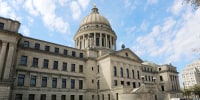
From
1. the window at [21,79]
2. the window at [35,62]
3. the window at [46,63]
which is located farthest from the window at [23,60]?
the window at [46,63]

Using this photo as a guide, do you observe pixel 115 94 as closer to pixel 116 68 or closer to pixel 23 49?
pixel 116 68

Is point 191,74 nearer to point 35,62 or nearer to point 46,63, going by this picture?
point 46,63

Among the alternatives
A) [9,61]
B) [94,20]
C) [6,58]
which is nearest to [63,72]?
[9,61]

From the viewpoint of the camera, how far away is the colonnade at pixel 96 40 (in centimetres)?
5678

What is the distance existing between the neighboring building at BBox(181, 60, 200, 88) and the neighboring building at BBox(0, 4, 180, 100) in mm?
146714

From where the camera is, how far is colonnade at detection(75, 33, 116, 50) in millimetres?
56781

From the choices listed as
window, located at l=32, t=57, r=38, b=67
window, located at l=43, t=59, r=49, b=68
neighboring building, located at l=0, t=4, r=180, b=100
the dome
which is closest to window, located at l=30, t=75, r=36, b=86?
neighboring building, located at l=0, t=4, r=180, b=100

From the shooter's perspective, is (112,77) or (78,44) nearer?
(112,77)

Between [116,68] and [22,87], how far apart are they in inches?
883

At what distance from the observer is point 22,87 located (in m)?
33.4

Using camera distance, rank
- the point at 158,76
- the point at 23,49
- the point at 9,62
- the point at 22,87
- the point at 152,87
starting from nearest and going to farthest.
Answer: the point at 9,62 → the point at 22,87 → the point at 23,49 → the point at 152,87 → the point at 158,76

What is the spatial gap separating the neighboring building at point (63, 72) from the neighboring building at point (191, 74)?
147m

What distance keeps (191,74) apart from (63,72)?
556ft

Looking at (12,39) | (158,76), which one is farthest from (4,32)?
(158,76)
